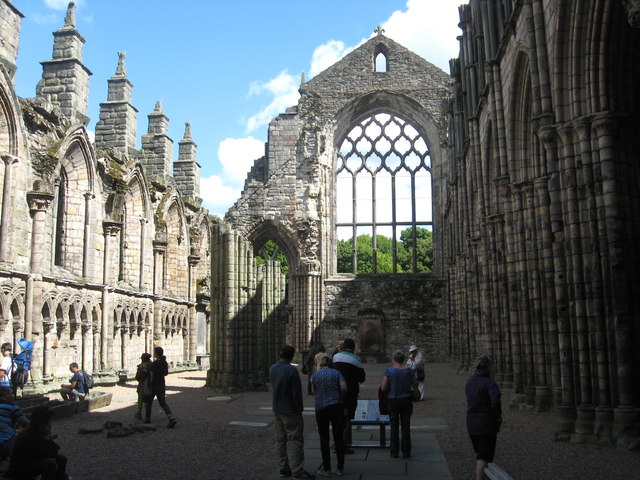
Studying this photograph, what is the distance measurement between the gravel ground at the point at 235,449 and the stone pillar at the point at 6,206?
150 inches

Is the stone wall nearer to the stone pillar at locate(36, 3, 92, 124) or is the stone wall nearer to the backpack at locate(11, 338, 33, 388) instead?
the stone pillar at locate(36, 3, 92, 124)

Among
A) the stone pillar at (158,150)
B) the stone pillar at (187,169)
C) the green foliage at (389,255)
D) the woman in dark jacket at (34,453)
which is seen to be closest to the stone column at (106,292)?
the stone pillar at (158,150)

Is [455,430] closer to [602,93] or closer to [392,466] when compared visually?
[392,466]

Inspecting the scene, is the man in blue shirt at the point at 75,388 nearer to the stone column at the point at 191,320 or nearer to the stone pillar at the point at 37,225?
the stone pillar at the point at 37,225

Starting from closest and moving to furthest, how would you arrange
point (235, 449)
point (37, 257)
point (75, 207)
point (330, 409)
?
point (330, 409) → point (235, 449) → point (37, 257) → point (75, 207)

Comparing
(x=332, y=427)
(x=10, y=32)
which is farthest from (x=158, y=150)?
(x=332, y=427)

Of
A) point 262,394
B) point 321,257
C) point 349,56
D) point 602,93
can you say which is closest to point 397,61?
point 349,56

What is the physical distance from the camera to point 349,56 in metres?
29.5

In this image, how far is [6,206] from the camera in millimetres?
12977

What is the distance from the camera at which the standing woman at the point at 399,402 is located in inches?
261

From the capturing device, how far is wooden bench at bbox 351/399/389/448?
6.97 metres

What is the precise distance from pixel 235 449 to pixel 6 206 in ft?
26.4

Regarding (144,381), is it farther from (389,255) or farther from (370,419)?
(389,255)

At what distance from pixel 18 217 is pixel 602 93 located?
1099cm
